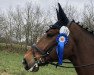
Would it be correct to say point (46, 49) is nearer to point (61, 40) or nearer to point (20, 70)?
point (61, 40)

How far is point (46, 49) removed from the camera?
19.3ft

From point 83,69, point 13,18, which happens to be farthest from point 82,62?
point 13,18

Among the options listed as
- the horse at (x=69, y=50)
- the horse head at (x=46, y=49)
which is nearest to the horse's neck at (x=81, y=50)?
the horse at (x=69, y=50)

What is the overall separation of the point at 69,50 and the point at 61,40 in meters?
0.25

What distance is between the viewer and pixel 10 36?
69.1m

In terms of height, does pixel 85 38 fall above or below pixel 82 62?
above

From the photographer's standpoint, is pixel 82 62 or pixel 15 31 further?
pixel 15 31

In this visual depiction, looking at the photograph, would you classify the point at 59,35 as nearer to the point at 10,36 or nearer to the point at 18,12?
the point at 10,36

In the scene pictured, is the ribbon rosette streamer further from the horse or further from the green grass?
the green grass

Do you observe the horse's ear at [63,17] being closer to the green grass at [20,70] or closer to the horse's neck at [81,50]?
the horse's neck at [81,50]

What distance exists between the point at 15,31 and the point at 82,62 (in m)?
65.3

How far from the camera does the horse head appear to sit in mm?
5855

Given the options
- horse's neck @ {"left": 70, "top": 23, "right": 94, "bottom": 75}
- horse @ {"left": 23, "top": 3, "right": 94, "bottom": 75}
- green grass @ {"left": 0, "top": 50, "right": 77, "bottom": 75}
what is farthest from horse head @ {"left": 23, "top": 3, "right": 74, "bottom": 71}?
green grass @ {"left": 0, "top": 50, "right": 77, "bottom": 75}

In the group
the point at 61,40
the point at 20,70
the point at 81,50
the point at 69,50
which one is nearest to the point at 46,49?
the point at 61,40
